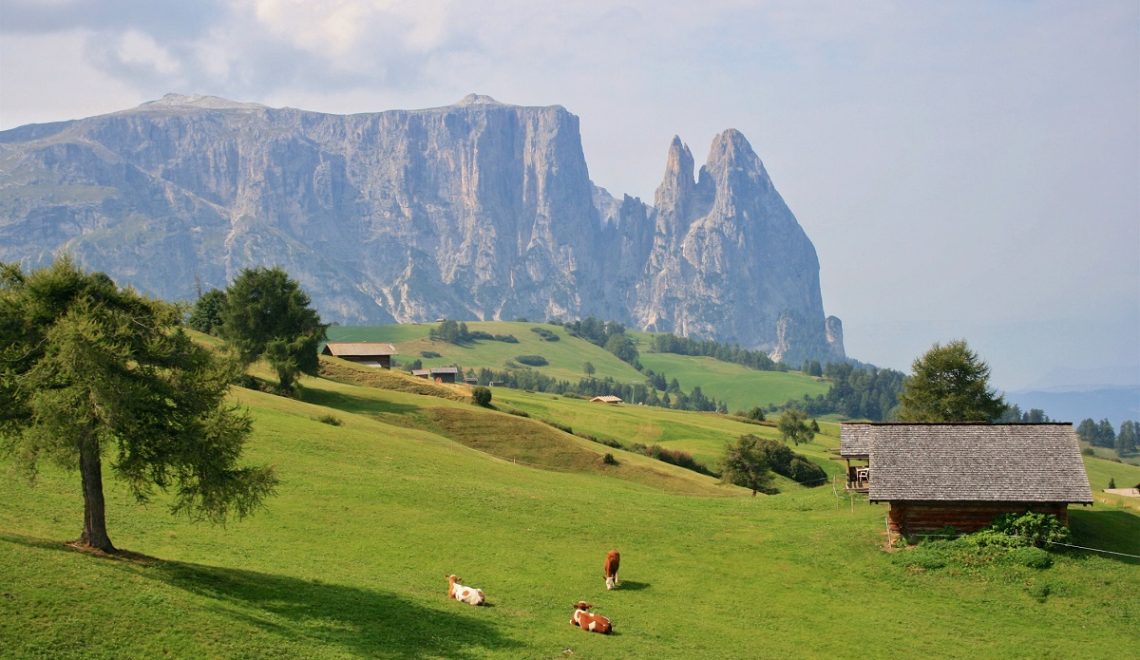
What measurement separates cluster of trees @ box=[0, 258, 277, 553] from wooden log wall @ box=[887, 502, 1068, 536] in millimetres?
26427

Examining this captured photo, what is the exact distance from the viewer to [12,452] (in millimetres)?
29844

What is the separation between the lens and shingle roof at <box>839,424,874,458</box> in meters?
53.6

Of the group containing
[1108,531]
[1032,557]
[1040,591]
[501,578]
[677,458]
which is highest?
[677,458]

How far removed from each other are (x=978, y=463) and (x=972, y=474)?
2.60 ft

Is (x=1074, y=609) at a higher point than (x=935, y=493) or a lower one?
lower

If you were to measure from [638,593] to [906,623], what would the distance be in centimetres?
943

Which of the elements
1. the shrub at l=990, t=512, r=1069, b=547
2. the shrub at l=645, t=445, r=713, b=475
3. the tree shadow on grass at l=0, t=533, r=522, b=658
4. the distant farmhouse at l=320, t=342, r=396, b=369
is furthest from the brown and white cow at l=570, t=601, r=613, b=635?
the distant farmhouse at l=320, t=342, r=396, b=369

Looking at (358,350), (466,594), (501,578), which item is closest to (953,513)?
(501,578)

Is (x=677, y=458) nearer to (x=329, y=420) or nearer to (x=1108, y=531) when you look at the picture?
(x=329, y=420)

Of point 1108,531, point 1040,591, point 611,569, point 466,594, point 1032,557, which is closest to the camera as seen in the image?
point 466,594

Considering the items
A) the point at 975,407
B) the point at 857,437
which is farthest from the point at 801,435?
the point at 857,437

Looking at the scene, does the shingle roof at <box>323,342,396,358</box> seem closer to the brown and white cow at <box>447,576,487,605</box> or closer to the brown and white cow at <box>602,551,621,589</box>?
the brown and white cow at <box>602,551,621,589</box>

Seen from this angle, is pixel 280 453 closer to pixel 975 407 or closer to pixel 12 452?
pixel 12 452

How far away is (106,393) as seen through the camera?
28.5m
